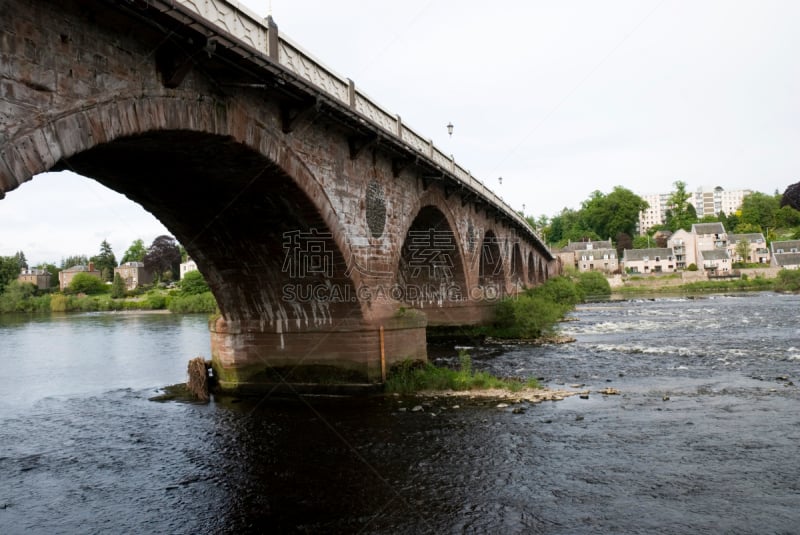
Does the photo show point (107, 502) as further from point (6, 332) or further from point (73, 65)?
point (6, 332)

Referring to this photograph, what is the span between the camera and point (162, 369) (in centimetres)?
2406

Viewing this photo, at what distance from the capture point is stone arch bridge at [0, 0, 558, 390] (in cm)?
751

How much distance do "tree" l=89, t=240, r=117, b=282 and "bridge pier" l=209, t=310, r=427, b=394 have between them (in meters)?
123

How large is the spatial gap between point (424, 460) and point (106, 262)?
138 meters

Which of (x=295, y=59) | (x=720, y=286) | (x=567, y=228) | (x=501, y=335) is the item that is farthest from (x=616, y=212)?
(x=295, y=59)

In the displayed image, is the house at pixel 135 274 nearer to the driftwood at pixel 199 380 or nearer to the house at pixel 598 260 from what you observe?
the house at pixel 598 260

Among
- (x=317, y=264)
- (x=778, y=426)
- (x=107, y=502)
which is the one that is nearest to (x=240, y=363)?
(x=317, y=264)

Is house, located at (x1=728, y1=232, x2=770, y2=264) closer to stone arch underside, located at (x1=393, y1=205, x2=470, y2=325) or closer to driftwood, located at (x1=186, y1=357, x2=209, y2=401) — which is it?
stone arch underside, located at (x1=393, y1=205, x2=470, y2=325)

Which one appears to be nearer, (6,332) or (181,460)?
(181,460)

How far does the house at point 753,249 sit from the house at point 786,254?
21.9ft

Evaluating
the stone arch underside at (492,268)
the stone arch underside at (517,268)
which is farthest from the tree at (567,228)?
the stone arch underside at (492,268)

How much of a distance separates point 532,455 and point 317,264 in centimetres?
717

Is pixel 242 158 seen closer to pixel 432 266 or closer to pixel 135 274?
pixel 432 266

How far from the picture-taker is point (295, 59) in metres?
12.8
